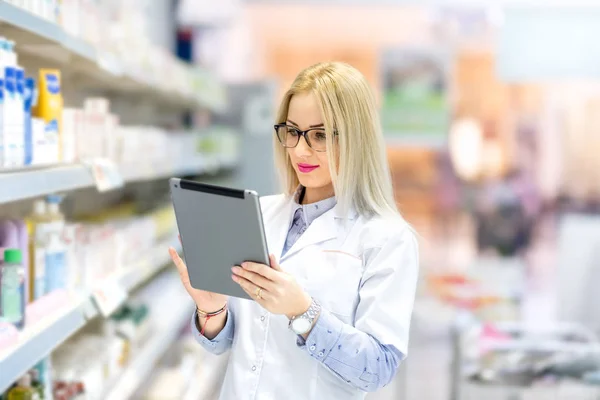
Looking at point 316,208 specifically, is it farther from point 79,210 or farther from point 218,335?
point 79,210

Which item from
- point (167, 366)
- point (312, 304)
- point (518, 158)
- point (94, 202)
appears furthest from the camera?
point (518, 158)

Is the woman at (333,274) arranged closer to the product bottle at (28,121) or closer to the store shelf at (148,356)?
the product bottle at (28,121)

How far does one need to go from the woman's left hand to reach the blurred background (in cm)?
25

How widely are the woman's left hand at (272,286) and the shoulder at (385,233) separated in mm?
250

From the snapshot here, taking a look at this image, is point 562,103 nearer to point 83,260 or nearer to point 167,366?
point 167,366

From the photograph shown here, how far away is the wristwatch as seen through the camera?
67.6 inches

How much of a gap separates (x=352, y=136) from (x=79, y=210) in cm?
237

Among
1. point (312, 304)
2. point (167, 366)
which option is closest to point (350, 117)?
point (312, 304)

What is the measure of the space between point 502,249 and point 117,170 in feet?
17.9

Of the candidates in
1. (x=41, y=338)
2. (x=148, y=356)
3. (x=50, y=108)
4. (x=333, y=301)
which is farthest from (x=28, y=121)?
(x=148, y=356)

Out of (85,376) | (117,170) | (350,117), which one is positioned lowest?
(85,376)

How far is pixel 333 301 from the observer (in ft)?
6.09

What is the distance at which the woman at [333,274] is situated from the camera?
1.78m

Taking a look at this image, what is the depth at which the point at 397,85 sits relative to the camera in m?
7.31
